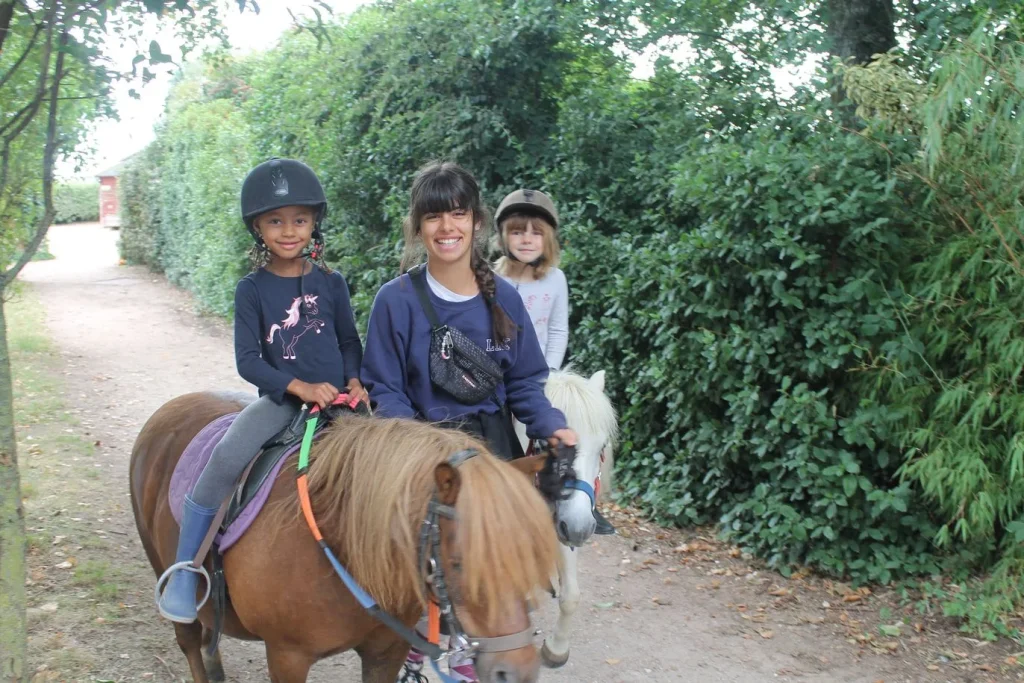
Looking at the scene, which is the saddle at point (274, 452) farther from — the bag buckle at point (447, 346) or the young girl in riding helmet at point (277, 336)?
the bag buckle at point (447, 346)

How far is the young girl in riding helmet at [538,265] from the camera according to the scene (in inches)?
186

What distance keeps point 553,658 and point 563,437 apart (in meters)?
1.81

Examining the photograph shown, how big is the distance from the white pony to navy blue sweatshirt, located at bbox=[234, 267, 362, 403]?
1089 millimetres

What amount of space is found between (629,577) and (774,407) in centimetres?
151

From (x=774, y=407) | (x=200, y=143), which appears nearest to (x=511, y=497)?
(x=774, y=407)

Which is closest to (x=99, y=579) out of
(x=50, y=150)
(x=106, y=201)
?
(x=50, y=150)

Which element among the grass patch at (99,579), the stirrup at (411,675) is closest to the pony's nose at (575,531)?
the stirrup at (411,675)

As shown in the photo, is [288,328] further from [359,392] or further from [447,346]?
[447,346]

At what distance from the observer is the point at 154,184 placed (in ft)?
79.4

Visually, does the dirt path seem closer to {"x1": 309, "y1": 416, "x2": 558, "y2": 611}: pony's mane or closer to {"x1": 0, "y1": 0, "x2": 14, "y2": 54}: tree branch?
{"x1": 309, "y1": 416, "x2": 558, "y2": 611}: pony's mane

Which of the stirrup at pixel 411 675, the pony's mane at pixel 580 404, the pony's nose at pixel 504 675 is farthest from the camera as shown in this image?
the pony's mane at pixel 580 404

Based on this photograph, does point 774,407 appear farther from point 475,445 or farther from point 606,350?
point 475,445

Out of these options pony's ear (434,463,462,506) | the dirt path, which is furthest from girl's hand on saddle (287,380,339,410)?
the dirt path

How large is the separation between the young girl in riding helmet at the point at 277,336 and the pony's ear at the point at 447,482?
2.91ft
